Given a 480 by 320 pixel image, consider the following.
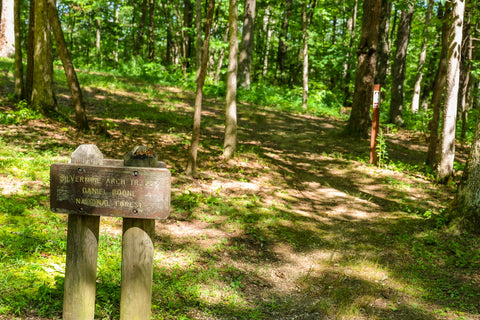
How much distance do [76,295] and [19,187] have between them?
3819mm

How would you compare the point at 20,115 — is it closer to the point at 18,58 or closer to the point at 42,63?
the point at 42,63

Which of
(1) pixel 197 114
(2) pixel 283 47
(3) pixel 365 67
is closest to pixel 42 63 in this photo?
(1) pixel 197 114

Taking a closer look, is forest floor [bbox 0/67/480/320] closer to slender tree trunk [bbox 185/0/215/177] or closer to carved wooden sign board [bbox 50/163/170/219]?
slender tree trunk [bbox 185/0/215/177]

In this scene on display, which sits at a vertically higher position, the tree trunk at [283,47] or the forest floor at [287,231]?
the tree trunk at [283,47]

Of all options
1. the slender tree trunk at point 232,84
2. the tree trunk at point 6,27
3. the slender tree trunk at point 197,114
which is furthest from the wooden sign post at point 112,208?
the tree trunk at point 6,27

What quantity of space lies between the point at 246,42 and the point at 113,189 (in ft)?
59.2

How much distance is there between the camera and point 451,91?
8195mm

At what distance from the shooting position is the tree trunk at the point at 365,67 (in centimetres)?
1173

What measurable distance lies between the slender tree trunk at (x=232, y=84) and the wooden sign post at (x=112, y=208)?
19.7 ft

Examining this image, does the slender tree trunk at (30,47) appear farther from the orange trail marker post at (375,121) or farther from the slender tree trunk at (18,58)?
the orange trail marker post at (375,121)

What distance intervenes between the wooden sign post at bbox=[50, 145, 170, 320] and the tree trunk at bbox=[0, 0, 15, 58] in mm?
18164

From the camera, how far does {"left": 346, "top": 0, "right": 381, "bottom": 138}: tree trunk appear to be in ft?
38.5

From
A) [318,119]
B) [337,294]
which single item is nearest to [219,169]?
[337,294]

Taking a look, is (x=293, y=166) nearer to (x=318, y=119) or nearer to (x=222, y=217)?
(x=222, y=217)
